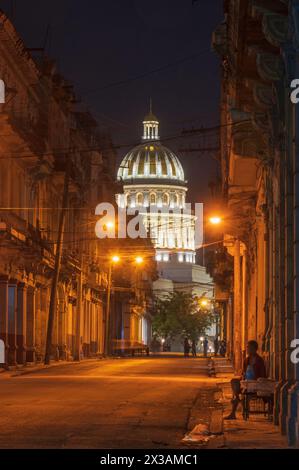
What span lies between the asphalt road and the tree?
119 meters

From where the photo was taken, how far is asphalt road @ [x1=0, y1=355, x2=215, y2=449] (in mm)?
15578

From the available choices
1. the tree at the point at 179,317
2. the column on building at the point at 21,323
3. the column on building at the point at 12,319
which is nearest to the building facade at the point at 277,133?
the column on building at the point at 12,319

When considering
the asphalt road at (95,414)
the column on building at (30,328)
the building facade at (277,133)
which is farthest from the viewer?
the column on building at (30,328)

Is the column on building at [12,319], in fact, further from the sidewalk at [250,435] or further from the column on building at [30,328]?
the sidewalk at [250,435]

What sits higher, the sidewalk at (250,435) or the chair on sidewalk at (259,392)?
the chair on sidewalk at (259,392)

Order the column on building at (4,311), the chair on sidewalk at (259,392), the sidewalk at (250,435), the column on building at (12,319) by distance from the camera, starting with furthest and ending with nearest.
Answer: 1. the column on building at (12,319)
2. the column on building at (4,311)
3. the chair on sidewalk at (259,392)
4. the sidewalk at (250,435)

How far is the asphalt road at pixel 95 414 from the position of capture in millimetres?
15578

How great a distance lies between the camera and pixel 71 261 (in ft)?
207

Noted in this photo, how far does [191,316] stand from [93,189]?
2824 inches

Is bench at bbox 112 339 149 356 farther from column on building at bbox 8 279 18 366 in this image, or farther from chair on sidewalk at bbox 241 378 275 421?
chair on sidewalk at bbox 241 378 275 421

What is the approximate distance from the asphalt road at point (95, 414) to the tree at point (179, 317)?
4686 inches

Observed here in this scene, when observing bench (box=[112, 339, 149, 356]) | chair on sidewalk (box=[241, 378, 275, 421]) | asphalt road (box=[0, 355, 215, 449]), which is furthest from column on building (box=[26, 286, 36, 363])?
bench (box=[112, 339, 149, 356])

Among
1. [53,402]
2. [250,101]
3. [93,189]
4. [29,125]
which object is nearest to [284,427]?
[53,402]
